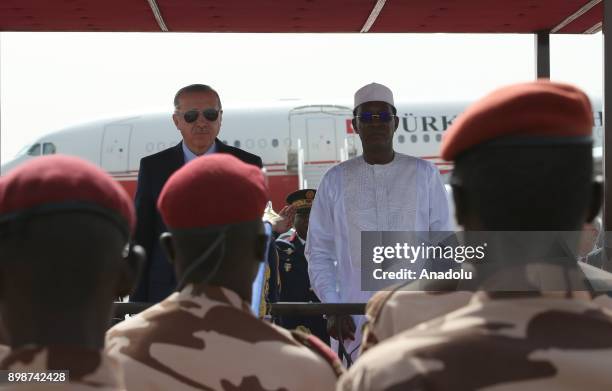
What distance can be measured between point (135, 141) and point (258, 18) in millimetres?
15244

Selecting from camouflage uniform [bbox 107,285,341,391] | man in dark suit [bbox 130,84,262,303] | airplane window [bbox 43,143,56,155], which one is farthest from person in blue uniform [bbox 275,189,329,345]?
airplane window [bbox 43,143,56,155]

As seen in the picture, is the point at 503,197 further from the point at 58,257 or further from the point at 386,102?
the point at 386,102

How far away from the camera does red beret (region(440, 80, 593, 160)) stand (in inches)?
62.6

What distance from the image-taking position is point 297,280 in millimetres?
6816

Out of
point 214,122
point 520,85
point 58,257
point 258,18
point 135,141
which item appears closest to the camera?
point 58,257

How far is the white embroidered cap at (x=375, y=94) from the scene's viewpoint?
4.79 meters

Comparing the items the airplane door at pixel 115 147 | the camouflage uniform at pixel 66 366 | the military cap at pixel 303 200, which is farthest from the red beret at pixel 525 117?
the airplane door at pixel 115 147

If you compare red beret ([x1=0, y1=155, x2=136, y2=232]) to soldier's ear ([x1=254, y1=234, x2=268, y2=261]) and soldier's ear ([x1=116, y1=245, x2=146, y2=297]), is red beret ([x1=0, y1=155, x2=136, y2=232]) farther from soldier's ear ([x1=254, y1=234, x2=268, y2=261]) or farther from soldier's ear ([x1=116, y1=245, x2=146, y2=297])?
soldier's ear ([x1=254, y1=234, x2=268, y2=261])

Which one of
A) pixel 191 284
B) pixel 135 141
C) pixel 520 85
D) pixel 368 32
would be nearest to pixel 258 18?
pixel 368 32

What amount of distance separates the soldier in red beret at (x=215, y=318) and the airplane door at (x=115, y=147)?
58.7 feet

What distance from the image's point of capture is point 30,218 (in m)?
1.55

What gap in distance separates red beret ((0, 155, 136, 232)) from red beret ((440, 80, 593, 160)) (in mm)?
590

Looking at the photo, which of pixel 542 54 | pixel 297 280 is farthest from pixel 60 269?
pixel 297 280

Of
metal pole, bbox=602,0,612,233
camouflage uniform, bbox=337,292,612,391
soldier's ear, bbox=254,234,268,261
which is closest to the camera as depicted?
camouflage uniform, bbox=337,292,612,391
